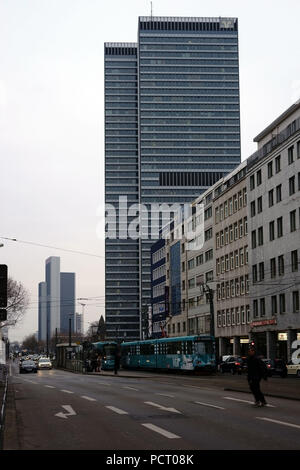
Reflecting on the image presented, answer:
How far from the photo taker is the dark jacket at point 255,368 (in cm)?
1853

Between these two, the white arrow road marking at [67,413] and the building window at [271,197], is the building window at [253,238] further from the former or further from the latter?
the white arrow road marking at [67,413]

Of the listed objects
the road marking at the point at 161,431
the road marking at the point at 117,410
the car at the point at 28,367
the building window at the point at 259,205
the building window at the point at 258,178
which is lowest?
the car at the point at 28,367

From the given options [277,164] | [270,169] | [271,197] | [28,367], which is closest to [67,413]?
[28,367]

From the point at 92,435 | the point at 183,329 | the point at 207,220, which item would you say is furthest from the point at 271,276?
the point at 92,435

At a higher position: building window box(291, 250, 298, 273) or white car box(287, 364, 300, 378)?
building window box(291, 250, 298, 273)

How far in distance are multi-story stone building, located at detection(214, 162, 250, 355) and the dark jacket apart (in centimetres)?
5949

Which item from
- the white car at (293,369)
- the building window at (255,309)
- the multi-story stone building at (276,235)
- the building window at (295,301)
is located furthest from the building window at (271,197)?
the white car at (293,369)

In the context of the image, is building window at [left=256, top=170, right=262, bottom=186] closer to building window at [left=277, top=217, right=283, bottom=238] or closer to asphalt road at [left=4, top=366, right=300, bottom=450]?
building window at [left=277, top=217, right=283, bottom=238]

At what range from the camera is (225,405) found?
19.6 m

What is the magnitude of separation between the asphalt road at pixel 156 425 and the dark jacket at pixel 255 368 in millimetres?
820

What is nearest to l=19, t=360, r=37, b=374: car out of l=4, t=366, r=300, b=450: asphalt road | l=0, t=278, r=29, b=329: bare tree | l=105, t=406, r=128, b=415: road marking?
l=0, t=278, r=29, b=329: bare tree

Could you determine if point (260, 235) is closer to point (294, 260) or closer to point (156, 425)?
point (294, 260)

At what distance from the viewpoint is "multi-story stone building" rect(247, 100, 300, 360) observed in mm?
63250
